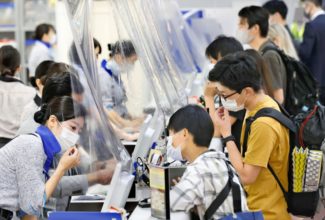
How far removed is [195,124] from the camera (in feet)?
10.6

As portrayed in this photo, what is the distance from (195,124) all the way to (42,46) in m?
6.14

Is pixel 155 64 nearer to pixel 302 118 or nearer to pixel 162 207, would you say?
pixel 302 118

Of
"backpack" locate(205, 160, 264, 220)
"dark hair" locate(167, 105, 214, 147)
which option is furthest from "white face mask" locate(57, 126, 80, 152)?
"backpack" locate(205, 160, 264, 220)

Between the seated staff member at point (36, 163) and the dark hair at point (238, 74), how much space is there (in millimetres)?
781

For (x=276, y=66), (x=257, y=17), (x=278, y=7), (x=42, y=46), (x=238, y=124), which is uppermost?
(x=278, y=7)

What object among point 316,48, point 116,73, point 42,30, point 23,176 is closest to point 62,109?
point 23,176

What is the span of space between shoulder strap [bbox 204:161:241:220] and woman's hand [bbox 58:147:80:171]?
2.40 ft

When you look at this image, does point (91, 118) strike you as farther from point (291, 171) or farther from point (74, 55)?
point (291, 171)

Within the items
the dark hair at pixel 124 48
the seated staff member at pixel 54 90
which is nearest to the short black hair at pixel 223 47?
the dark hair at pixel 124 48

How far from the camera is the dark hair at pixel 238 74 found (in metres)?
3.63

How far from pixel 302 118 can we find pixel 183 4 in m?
4.36

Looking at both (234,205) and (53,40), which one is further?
(53,40)

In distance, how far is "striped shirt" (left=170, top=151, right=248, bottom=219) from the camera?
301 cm

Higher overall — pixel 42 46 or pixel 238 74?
pixel 42 46
